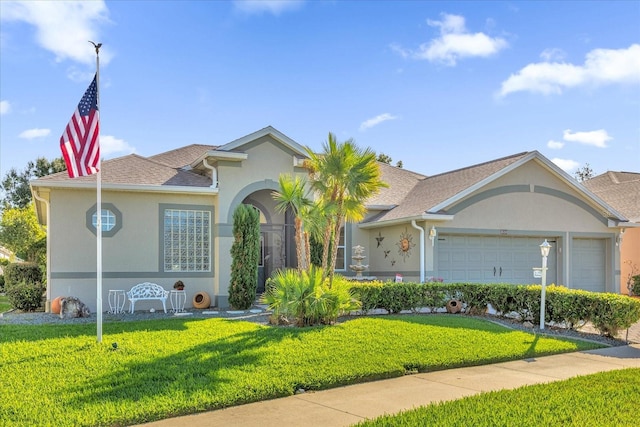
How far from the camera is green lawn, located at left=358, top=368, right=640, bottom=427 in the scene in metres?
5.82

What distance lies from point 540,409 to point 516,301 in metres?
7.90

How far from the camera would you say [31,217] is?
30766 millimetres

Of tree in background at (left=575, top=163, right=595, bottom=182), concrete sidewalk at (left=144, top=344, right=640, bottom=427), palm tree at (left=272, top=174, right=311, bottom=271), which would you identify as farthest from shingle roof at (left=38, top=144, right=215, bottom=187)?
tree in background at (left=575, top=163, right=595, bottom=182)

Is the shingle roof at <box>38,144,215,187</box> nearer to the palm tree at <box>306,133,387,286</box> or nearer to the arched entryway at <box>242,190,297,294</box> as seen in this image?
the arched entryway at <box>242,190,297,294</box>

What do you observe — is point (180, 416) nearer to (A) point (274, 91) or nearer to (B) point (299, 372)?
(B) point (299, 372)

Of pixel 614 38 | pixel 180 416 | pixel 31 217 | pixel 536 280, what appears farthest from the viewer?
pixel 31 217

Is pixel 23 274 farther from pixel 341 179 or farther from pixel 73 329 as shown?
pixel 341 179

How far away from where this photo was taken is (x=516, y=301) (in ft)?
45.3

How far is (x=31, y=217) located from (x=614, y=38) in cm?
2956

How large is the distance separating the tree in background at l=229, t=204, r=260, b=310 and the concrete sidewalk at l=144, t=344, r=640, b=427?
781cm

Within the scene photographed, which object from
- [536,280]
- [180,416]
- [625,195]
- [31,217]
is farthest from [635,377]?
[31,217]

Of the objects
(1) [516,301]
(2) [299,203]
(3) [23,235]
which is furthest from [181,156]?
(3) [23,235]

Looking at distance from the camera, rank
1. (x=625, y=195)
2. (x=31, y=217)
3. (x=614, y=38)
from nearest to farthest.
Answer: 1. (x=614, y=38)
2. (x=625, y=195)
3. (x=31, y=217)

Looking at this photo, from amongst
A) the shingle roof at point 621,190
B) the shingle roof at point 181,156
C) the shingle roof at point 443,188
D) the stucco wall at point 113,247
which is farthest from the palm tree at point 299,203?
the shingle roof at point 621,190
